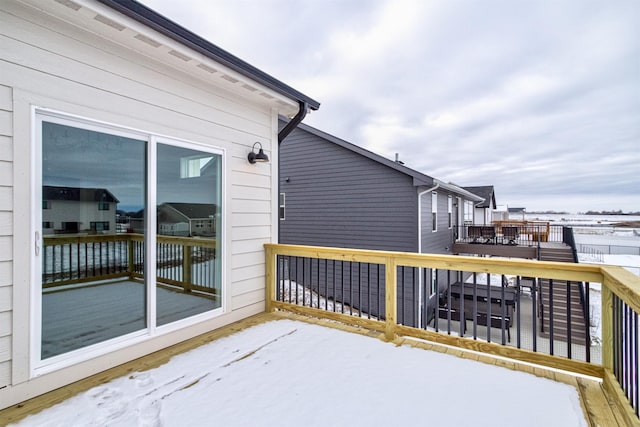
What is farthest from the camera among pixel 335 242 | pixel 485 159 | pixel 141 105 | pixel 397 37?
pixel 485 159

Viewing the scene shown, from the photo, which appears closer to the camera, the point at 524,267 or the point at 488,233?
the point at 524,267

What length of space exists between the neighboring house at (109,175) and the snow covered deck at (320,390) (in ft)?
1.09

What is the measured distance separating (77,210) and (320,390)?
85.6 inches

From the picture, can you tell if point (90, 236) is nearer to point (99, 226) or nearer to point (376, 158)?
point (99, 226)

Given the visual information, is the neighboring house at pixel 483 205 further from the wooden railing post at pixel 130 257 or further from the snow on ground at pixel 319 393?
the wooden railing post at pixel 130 257

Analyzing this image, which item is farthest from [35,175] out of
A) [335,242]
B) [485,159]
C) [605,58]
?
[485,159]

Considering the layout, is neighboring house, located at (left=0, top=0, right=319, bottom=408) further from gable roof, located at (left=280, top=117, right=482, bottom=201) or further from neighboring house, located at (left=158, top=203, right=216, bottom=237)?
gable roof, located at (left=280, top=117, right=482, bottom=201)

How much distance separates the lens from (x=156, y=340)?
8.73ft

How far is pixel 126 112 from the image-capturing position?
2.42m

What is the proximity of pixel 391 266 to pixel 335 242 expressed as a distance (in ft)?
20.2

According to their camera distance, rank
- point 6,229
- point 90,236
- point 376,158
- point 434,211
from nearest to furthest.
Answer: point 6,229, point 90,236, point 376,158, point 434,211

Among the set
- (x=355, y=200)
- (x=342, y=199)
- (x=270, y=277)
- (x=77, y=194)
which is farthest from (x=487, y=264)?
(x=342, y=199)

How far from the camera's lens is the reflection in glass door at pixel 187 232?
2703mm

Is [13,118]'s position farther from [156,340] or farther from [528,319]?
[528,319]
